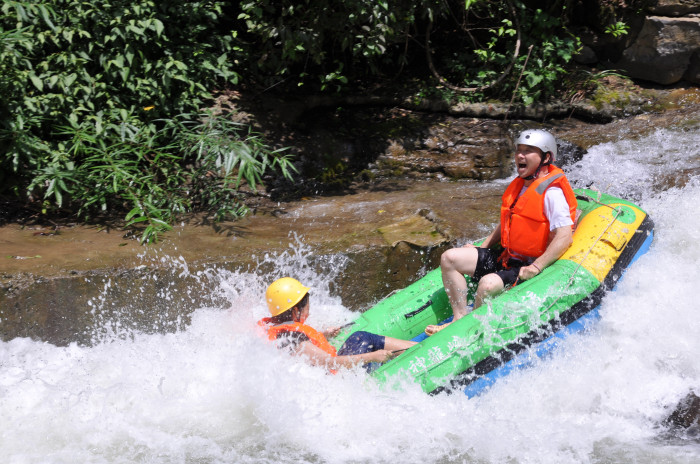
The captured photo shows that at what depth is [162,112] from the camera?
620cm

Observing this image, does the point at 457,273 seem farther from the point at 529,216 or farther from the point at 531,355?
the point at 531,355

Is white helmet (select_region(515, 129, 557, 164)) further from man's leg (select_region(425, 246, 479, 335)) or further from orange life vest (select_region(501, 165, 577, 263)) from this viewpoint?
man's leg (select_region(425, 246, 479, 335))

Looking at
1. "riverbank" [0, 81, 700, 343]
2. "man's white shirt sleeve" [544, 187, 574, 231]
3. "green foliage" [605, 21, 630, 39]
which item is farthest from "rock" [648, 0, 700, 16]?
"man's white shirt sleeve" [544, 187, 574, 231]

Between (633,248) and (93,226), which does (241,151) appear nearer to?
(93,226)

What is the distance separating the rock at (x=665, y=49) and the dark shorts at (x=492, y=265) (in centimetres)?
492

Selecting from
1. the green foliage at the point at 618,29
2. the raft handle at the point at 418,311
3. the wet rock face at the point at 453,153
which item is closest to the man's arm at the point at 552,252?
the raft handle at the point at 418,311

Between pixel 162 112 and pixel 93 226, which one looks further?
pixel 162 112

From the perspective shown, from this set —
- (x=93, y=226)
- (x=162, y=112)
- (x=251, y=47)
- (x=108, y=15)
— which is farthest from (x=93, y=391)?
(x=251, y=47)

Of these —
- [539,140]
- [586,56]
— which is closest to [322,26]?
[539,140]

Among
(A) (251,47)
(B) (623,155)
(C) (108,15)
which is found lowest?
(B) (623,155)

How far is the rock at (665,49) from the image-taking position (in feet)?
25.4

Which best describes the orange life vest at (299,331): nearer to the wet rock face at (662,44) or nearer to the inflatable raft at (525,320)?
the inflatable raft at (525,320)

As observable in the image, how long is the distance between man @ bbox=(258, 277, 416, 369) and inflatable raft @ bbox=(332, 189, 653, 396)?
8.9 inches

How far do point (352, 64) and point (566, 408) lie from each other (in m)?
5.26
